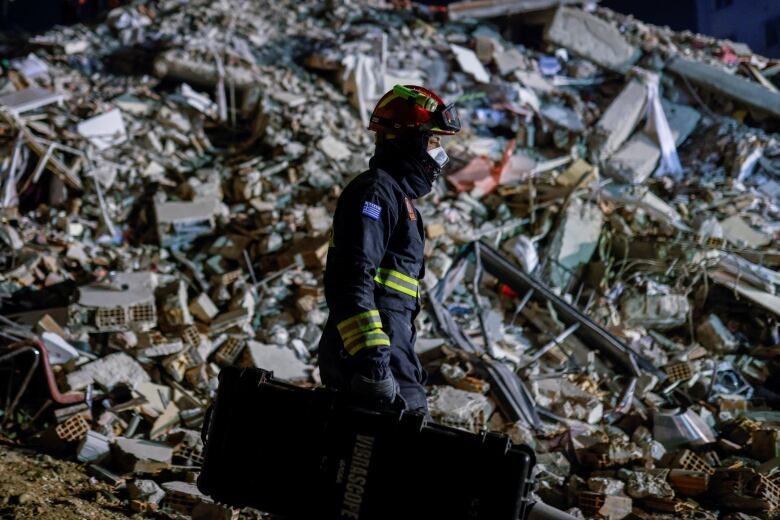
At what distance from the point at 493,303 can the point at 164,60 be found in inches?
218

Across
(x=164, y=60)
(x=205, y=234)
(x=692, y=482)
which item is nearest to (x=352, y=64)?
(x=164, y=60)

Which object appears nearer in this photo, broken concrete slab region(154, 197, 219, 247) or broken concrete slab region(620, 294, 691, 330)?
broken concrete slab region(620, 294, 691, 330)

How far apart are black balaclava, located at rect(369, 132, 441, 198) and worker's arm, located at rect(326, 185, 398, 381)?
7.1 inches

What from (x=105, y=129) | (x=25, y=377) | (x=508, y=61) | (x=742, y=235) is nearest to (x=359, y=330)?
(x=25, y=377)

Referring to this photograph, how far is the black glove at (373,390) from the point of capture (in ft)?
6.78

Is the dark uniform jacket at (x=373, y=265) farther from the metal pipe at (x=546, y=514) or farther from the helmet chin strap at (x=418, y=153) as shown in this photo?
the metal pipe at (x=546, y=514)

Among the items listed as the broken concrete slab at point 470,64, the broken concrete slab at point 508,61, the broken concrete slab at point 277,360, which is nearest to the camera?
the broken concrete slab at point 277,360

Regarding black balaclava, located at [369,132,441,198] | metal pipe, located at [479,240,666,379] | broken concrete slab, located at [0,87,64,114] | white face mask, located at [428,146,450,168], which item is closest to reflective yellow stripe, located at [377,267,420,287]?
black balaclava, located at [369,132,441,198]

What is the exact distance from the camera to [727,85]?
365 inches

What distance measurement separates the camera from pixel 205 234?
20.1 feet

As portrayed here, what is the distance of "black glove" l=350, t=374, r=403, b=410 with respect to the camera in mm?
2066

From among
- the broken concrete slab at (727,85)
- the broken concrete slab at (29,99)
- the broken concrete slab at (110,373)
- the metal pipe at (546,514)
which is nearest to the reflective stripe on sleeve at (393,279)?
the metal pipe at (546,514)

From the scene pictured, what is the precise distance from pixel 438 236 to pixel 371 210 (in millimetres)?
3975

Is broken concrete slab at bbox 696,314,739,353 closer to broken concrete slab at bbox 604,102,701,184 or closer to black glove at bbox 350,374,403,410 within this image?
broken concrete slab at bbox 604,102,701,184
